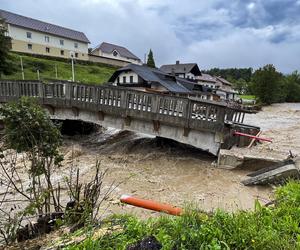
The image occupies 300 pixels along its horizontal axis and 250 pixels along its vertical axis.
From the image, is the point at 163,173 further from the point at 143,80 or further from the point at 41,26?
the point at 41,26

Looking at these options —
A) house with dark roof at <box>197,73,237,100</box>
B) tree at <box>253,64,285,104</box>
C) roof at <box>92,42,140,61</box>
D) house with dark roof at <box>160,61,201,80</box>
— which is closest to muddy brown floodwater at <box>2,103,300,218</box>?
tree at <box>253,64,285,104</box>

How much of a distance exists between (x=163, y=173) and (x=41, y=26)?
4868 cm

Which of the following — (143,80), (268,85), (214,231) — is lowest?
(214,231)

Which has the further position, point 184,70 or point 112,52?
point 112,52

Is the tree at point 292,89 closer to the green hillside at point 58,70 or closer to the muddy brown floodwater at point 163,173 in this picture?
the green hillside at point 58,70

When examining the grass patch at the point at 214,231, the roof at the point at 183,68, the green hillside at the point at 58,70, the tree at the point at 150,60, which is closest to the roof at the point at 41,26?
the green hillside at the point at 58,70

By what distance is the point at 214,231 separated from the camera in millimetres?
2975

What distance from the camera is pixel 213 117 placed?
8.94m

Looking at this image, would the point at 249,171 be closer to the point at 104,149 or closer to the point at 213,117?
the point at 213,117

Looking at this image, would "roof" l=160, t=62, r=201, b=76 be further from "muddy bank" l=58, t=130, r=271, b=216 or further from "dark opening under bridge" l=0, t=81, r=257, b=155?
"dark opening under bridge" l=0, t=81, r=257, b=155

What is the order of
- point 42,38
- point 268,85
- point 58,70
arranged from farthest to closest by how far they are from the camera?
point 42,38 < point 268,85 < point 58,70

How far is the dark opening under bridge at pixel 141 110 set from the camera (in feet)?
29.6

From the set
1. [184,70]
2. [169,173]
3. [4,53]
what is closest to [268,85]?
[184,70]

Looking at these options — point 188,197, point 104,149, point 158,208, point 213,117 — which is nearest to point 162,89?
point 104,149
